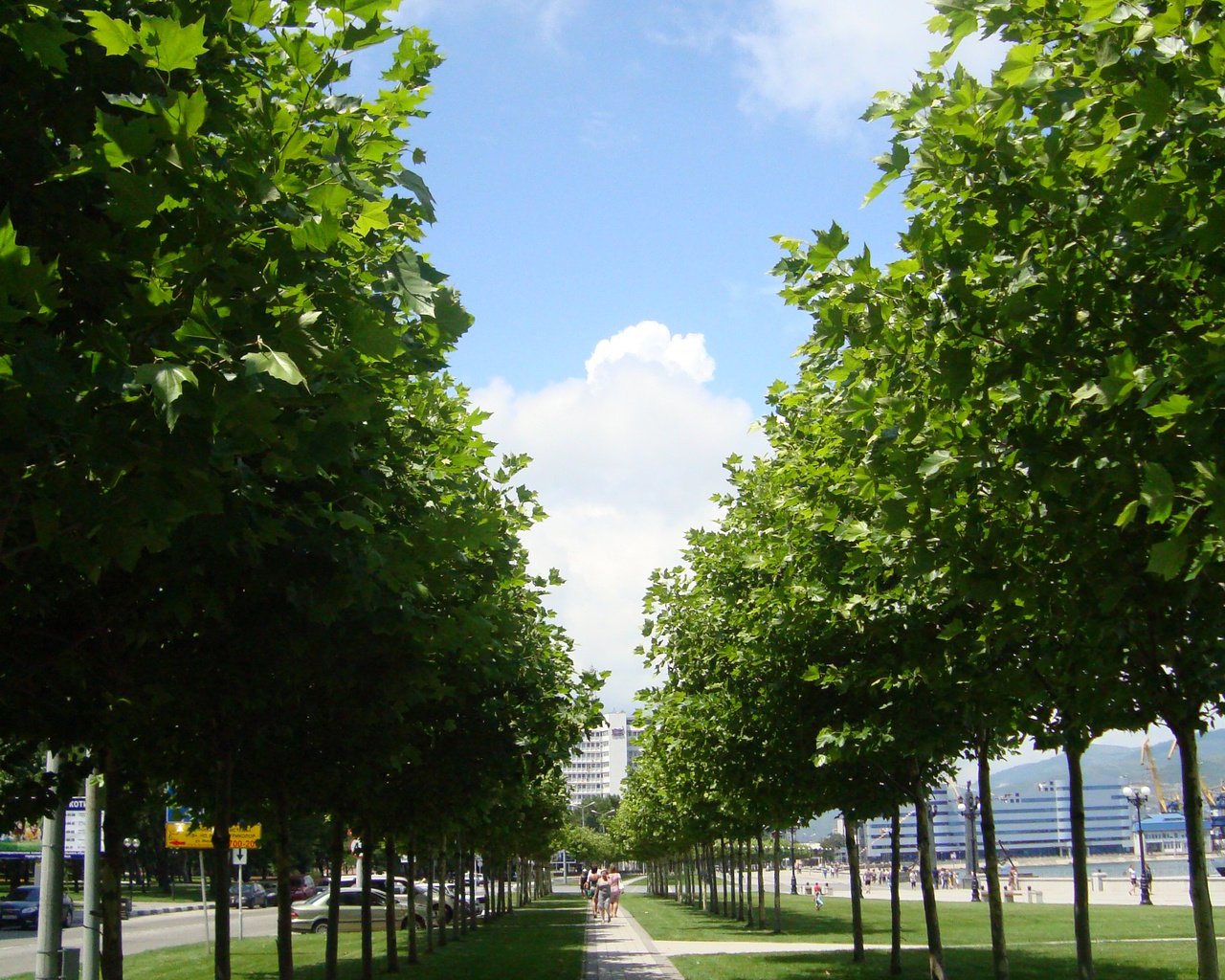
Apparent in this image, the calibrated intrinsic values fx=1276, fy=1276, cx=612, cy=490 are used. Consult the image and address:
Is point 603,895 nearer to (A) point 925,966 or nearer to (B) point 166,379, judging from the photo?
(A) point 925,966

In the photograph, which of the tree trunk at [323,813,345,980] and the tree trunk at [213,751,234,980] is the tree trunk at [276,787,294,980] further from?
the tree trunk at [213,751,234,980]

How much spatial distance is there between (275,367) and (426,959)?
2617cm

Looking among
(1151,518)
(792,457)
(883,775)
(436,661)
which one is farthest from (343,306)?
(883,775)

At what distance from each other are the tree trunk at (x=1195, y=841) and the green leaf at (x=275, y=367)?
758 cm

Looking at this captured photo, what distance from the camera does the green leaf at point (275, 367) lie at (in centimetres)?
394

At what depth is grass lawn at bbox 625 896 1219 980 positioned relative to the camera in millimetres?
20156

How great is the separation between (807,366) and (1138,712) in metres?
5.64

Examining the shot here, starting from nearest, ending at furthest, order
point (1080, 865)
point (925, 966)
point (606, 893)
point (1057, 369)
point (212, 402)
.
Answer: point (212, 402) → point (1057, 369) → point (1080, 865) → point (925, 966) → point (606, 893)

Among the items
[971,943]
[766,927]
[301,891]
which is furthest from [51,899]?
[301,891]

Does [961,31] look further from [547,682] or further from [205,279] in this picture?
[547,682]

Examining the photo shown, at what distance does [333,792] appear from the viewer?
15.2 m

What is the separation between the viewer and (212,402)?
4.29m

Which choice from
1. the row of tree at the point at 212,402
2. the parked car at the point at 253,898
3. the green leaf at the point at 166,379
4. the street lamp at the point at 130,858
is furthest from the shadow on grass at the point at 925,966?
the parked car at the point at 253,898

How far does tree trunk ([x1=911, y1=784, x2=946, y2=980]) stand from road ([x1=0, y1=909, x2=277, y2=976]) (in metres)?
16.6
